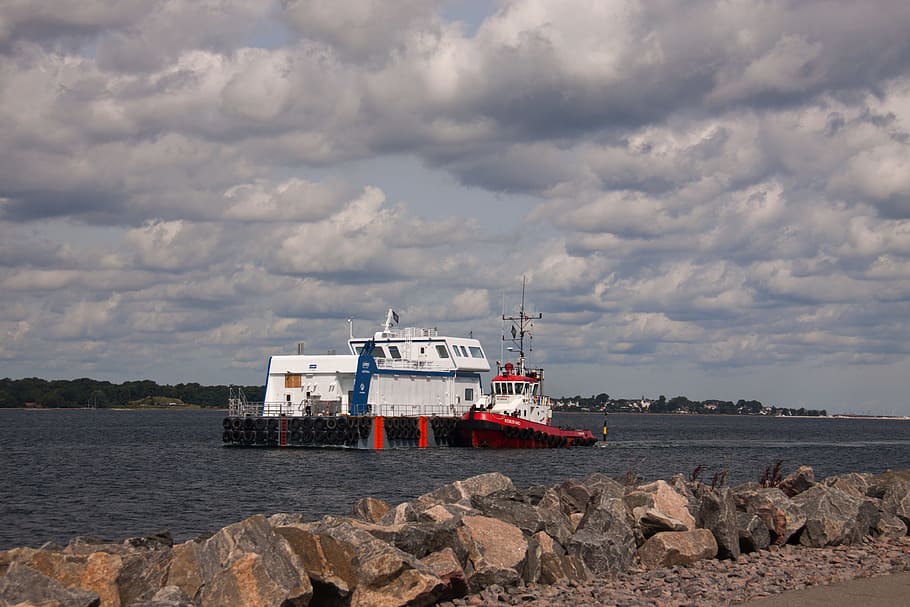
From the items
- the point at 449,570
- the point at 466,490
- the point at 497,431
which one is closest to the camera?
the point at 449,570

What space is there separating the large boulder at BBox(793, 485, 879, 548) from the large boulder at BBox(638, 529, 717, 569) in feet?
9.44

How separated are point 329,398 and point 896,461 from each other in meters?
35.7

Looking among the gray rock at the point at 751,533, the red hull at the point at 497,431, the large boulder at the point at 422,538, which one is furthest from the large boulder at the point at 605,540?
the red hull at the point at 497,431

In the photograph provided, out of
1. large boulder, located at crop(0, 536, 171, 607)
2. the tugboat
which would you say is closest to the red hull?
the tugboat

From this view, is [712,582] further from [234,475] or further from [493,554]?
[234,475]

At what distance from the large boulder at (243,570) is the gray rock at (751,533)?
8699 millimetres

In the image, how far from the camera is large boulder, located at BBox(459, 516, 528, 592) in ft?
47.6

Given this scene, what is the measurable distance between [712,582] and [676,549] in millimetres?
1948

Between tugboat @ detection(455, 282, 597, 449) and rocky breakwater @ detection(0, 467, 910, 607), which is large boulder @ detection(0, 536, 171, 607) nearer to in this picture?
rocky breakwater @ detection(0, 467, 910, 607)

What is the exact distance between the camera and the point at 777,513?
60.6ft

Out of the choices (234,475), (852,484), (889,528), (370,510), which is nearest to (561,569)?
(370,510)

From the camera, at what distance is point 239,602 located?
476 inches

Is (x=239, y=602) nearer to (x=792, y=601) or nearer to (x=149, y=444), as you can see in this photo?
(x=792, y=601)

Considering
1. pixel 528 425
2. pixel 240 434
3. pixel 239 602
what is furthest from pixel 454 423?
pixel 239 602
